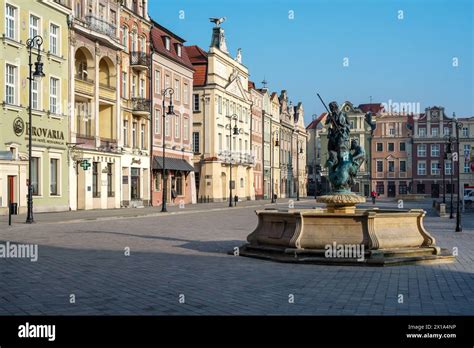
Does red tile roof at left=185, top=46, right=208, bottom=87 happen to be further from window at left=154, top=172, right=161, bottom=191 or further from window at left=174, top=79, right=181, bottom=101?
window at left=154, top=172, right=161, bottom=191

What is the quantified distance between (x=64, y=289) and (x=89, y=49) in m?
34.6

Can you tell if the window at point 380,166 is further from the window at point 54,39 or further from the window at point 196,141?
the window at point 54,39

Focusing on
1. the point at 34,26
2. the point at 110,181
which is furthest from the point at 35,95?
the point at 110,181

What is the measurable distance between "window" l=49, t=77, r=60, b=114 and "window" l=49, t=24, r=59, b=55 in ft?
5.63

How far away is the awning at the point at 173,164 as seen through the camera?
54188mm

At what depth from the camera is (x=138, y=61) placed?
50.7 meters

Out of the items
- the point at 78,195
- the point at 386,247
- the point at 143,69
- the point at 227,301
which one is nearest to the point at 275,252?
the point at 386,247

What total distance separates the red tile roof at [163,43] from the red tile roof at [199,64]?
169 inches

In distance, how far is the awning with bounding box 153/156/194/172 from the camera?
5419 cm

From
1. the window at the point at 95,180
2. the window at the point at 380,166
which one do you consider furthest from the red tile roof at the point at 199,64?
the window at the point at 380,166

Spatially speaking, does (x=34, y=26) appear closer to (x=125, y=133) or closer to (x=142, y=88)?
(x=125, y=133)

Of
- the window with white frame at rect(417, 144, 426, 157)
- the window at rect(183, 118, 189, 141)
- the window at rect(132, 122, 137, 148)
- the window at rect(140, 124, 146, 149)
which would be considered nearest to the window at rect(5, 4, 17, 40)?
the window at rect(132, 122, 137, 148)
